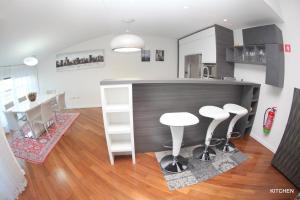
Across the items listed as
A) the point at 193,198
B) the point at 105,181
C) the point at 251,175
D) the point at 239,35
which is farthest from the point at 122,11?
the point at 251,175

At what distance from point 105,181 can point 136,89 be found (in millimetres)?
1437

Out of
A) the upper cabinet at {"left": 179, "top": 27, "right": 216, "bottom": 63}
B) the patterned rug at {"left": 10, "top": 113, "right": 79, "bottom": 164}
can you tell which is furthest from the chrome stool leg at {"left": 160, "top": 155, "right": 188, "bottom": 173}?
the upper cabinet at {"left": 179, "top": 27, "right": 216, "bottom": 63}

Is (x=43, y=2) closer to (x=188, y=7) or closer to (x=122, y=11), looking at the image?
(x=122, y=11)

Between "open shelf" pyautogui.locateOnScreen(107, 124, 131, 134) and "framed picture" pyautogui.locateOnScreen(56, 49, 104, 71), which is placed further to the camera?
"framed picture" pyautogui.locateOnScreen(56, 49, 104, 71)

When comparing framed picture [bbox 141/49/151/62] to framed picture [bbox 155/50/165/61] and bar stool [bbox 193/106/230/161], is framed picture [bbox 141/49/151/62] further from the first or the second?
bar stool [bbox 193/106/230/161]

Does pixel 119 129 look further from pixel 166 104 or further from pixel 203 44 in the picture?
pixel 203 44

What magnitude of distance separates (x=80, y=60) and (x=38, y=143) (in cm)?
322

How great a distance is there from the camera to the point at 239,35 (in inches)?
146

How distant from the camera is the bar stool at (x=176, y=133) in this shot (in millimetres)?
2123

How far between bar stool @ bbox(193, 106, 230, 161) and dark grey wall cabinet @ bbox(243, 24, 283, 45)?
147cm

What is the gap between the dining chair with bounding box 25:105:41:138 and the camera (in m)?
3.39

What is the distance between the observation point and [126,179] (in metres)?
2.33

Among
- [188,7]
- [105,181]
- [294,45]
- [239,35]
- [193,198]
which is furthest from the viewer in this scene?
[239,35]

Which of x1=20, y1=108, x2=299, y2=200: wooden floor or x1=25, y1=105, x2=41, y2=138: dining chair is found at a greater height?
x1=25, y1=105, x2=41, y2=138: dining chair
